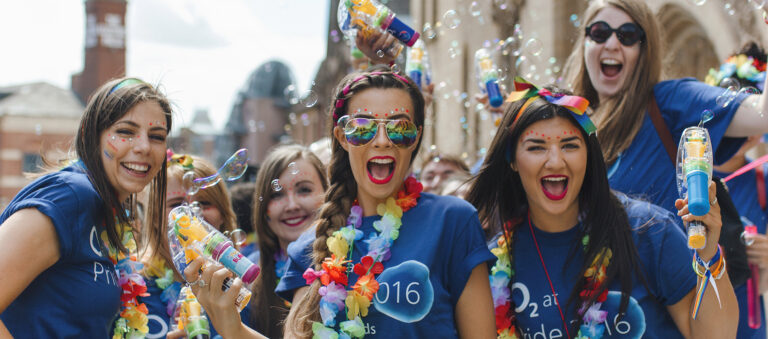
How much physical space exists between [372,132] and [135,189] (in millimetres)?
994

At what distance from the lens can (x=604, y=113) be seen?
3.15m

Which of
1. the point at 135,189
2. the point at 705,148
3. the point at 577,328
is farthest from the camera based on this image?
the point at 135,189

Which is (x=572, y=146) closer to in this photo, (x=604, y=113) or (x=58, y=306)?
(x=604, y=113)

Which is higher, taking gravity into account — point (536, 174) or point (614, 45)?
point (614, 45)

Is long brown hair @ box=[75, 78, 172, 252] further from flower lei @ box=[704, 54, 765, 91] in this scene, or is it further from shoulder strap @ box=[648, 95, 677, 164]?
flower lei @ box=[704, 54, 765, 91]

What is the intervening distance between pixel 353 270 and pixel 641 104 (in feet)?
5.05

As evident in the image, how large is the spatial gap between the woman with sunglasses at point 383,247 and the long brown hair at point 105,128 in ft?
2.15

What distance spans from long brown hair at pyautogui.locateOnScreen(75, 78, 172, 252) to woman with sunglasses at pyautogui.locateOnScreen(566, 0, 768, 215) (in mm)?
1966

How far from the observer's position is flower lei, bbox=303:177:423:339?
92.4 inches

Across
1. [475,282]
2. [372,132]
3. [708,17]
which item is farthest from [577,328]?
[708,17]

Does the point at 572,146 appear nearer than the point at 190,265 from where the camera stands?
No

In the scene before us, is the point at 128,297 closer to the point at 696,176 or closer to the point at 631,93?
the point at 696,176

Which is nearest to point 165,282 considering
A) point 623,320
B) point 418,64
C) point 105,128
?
point 105,128

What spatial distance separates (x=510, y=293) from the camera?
254 cm
